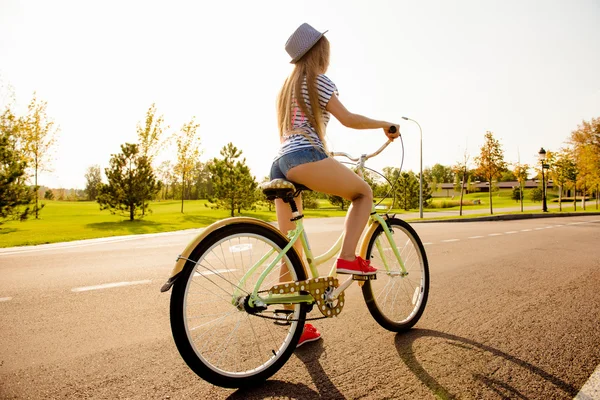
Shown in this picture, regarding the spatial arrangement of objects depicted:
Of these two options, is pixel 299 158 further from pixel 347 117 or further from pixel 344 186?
pixel 347 117

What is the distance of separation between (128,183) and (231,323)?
2224cm

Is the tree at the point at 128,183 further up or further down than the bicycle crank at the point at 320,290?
further up

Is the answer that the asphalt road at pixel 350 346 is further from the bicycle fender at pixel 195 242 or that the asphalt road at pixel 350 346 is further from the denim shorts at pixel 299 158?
the denim shorts at pixel 299 158

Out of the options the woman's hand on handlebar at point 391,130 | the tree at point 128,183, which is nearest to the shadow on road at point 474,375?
the woman's hand on handlebar at point 391,130

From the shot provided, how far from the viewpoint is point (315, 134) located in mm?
2570

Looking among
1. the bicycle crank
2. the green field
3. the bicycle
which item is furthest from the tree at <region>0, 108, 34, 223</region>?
the bicycle crank

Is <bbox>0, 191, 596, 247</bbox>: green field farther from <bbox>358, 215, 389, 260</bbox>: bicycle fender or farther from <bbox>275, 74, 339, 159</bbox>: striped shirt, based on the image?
<bbox>275, 74, 339, 159</bbox>: striped shirt

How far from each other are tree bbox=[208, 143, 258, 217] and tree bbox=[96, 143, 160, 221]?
5710 mm

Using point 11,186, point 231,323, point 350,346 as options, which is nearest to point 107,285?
point 231,323

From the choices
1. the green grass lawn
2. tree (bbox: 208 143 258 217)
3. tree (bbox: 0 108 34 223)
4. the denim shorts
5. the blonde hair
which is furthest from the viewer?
tree (bbox: 208 143 258 217)

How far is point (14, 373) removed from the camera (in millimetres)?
2252

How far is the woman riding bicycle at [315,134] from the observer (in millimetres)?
2482

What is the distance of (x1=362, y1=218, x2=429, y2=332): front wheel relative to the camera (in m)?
2.88

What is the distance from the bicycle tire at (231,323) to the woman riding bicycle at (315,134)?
0.24 m
